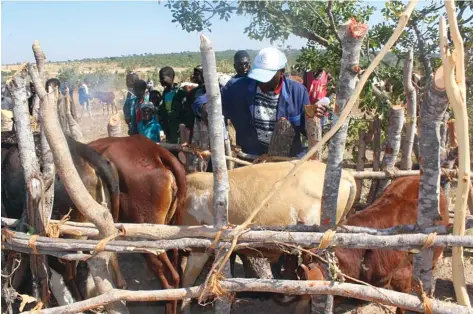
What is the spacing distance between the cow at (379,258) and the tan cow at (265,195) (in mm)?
376

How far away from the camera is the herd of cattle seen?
145 inches

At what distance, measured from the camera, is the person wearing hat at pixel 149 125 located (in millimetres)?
6445

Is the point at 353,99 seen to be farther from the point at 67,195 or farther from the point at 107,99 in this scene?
the point at 107,99

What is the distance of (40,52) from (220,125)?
130cm

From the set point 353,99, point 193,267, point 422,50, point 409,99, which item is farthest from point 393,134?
point 422,50

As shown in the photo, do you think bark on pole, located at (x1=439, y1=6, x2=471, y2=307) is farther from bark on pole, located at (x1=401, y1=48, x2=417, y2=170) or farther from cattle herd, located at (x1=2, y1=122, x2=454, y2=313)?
bark on pole, located at (x1=401, y1=48, x2=417, y2=170)

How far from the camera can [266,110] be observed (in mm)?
4844

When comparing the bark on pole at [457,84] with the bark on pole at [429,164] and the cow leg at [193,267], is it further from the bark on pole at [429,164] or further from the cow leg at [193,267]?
the cow leg at [193,267]

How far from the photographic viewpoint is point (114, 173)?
3775mm

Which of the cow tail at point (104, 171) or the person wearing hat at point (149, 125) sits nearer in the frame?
the cow tail at point (104, 171)

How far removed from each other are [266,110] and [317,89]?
2303mm

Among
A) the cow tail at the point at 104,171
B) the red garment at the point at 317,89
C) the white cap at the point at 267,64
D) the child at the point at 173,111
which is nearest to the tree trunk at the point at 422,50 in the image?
the red garment at the point at 317,89

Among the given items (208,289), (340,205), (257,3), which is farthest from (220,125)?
(257,3)

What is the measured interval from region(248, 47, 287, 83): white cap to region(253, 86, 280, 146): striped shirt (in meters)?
0.34
